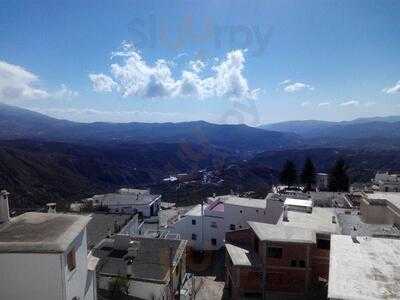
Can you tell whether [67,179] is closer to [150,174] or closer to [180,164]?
[150,174]

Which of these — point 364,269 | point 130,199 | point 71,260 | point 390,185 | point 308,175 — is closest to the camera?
point 71,260

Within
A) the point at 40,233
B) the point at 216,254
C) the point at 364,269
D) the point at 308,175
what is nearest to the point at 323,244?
the point at 364,269

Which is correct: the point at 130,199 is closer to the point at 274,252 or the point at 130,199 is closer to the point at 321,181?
the point at 274,252

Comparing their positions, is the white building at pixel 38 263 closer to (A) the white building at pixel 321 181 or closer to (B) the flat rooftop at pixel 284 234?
(B) the flat rooftop at pixel 284 234

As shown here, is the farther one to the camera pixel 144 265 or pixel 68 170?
pixel 68 170

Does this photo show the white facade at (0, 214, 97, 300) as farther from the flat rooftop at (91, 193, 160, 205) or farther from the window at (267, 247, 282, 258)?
the flat rooftop at (91, 193, 160, 205)

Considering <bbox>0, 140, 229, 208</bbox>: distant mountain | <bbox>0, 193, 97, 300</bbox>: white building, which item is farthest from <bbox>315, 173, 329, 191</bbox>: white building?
<bbox>0, 193, 97, 300</bbox>: white building

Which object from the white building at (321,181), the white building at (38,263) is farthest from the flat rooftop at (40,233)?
the white building at (321,181)

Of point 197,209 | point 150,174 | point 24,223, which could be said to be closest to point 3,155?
point 150,174
